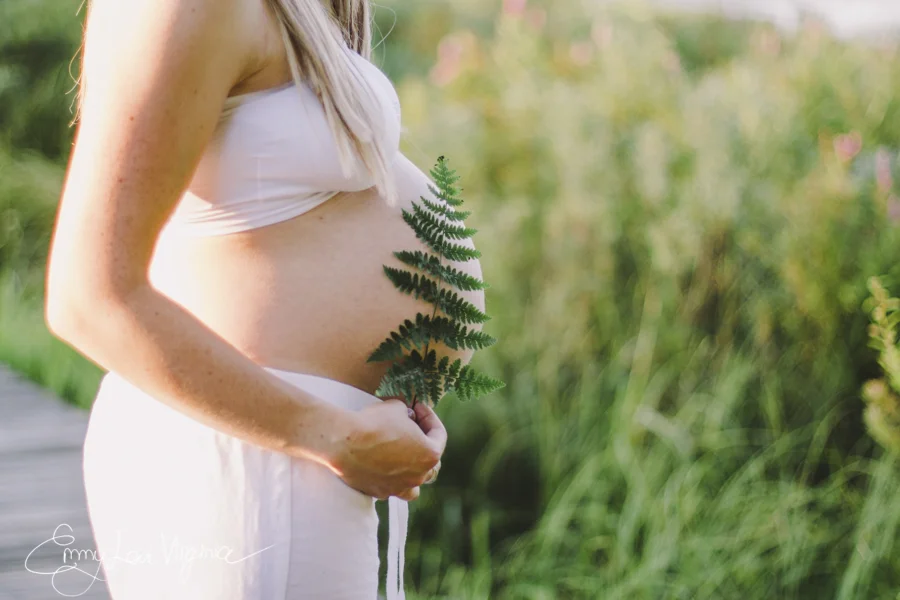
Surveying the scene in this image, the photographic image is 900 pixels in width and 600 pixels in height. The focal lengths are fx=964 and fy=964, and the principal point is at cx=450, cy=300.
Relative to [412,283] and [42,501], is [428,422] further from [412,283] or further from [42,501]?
[42,501]

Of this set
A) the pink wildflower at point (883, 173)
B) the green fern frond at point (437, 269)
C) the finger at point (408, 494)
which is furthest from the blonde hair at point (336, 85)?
the pink wildflower at point (883, 173)

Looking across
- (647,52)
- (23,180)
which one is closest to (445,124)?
(647,52)

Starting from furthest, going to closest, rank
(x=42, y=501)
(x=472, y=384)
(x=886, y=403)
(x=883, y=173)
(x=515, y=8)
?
(x=515, y=8) < (x=883, y=173) < (x=42, y=501) < (x=886, y=403) < (x=472, y=384)

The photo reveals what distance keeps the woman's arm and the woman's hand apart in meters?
0.06

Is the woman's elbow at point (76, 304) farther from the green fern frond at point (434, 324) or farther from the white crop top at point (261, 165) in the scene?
the green fern frond at point (434, 324)

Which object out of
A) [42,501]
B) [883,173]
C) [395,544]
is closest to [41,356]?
[42,501]

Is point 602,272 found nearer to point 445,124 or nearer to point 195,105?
point 445,124

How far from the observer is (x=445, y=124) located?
205 inches

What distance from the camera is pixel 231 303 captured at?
4.27ft

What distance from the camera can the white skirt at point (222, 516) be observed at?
1256 millimetres

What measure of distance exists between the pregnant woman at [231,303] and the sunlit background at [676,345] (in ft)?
4.41

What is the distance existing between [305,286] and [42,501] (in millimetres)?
2756

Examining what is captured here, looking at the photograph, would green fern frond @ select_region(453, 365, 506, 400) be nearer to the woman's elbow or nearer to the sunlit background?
the woman's elbow

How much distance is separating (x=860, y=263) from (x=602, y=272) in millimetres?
1017
